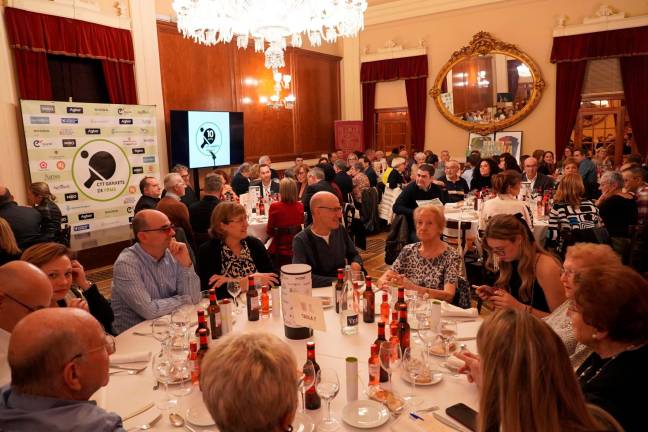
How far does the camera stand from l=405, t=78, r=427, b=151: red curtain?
11.5 meters

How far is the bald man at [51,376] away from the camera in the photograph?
55.7 inches

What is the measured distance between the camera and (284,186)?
534cm

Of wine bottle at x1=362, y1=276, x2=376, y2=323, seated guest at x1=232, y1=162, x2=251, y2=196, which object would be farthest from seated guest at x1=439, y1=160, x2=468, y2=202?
wine bottle at x1=362, y1=276, x2=376, y2=323

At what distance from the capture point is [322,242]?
145 inches

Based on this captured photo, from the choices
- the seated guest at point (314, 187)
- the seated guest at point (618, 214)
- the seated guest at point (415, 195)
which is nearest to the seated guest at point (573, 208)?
the seated guest at point (618, 214)

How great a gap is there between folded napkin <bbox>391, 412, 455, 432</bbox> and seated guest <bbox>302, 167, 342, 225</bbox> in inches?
196

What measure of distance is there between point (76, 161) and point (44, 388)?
20.1 feet

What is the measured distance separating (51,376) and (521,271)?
2.48m

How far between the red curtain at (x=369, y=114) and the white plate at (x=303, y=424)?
11.1 metres

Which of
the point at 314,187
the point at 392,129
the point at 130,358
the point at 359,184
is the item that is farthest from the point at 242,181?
the point at 130,358

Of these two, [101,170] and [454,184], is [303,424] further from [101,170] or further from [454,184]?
[101,170]

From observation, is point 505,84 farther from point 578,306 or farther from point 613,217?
point 578,306

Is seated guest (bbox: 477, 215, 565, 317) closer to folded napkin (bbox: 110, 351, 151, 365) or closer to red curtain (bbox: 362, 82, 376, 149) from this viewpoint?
folded napkin (bbox: 110, 351, 151, 365)

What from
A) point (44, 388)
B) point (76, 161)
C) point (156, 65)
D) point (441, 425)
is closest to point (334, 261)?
A: point (441, 425)
